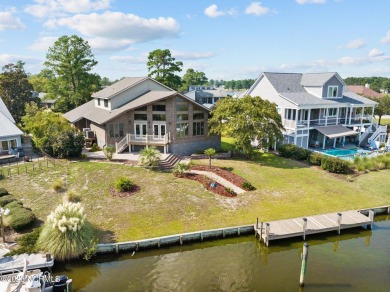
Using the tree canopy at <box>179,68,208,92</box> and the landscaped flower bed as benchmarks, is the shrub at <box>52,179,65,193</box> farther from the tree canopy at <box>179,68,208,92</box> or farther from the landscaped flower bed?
the tree canopy at <box>179,68,208,92</box>

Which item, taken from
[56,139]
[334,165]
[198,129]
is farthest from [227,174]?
[56,139]

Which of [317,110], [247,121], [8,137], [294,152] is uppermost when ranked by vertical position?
[317,110]

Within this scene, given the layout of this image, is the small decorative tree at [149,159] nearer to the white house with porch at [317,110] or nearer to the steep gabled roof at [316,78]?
the white house with porch at [317,110]

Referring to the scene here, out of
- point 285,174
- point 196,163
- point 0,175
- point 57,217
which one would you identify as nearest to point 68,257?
point 57,217

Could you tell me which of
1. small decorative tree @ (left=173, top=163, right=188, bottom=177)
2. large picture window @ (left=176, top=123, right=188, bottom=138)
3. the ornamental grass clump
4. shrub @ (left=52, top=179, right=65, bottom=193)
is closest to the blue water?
the ornamental grass clump

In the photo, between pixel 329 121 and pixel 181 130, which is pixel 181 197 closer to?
pixel 181 130

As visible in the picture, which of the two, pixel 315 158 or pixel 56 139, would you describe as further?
pixel 315 158
